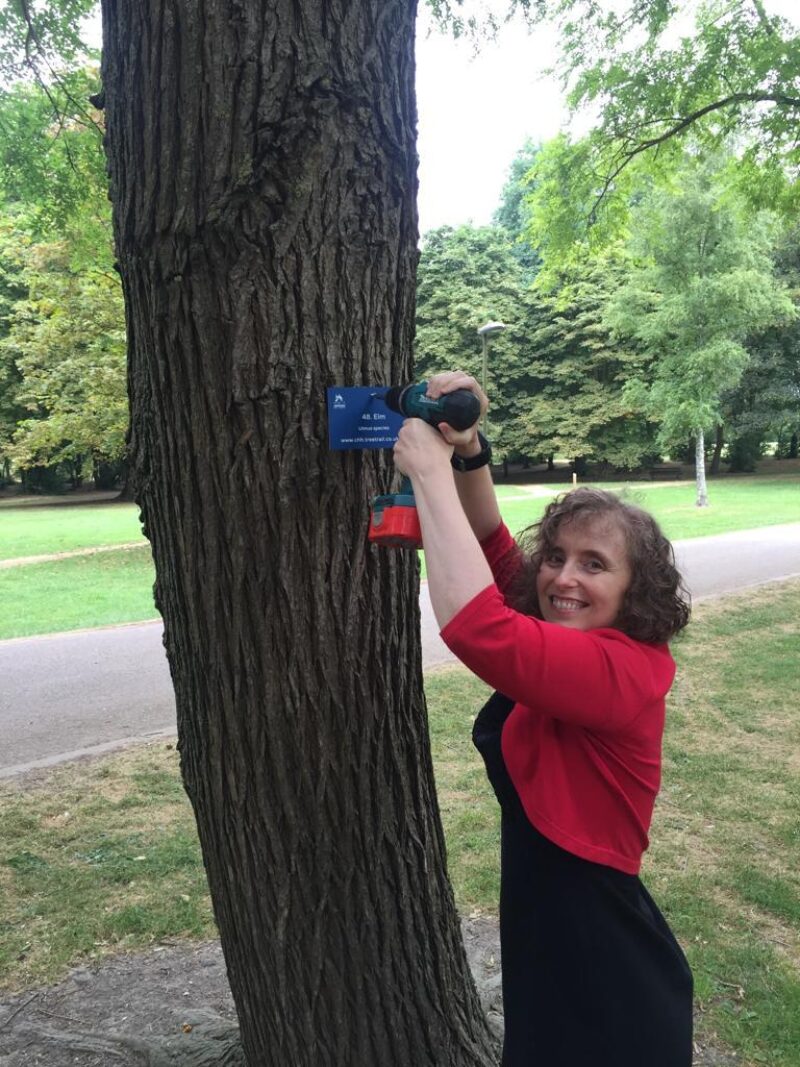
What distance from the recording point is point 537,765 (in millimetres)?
1519

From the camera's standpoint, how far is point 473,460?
1780 mm

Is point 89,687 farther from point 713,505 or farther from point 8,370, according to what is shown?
point 8,370

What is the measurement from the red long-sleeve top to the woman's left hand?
0.82ft

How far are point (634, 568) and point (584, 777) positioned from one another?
417mm

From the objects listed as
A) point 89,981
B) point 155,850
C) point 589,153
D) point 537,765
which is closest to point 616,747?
point 537,765

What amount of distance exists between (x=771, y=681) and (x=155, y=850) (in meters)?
5.09

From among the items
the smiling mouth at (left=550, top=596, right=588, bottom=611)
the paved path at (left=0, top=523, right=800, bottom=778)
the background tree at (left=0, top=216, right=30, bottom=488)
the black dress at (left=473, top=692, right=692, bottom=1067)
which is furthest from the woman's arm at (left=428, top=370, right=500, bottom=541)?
the background tree at (left=0, top=216, right=30, bottom=488)

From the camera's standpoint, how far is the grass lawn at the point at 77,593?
32.7 feet

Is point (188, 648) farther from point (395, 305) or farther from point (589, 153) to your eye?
point (589, 153)

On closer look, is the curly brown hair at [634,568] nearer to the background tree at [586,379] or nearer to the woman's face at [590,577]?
the woman's face at [590,577]

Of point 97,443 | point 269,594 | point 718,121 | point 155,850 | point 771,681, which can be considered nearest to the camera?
point 269,594

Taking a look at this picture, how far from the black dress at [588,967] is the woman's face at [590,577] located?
1.08ft

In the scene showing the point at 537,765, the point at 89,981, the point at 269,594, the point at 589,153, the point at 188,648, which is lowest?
the point at 89,981

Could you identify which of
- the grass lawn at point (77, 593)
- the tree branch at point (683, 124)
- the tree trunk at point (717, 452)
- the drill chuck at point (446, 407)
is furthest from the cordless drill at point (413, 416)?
the tree trunk at point (717, 452)
